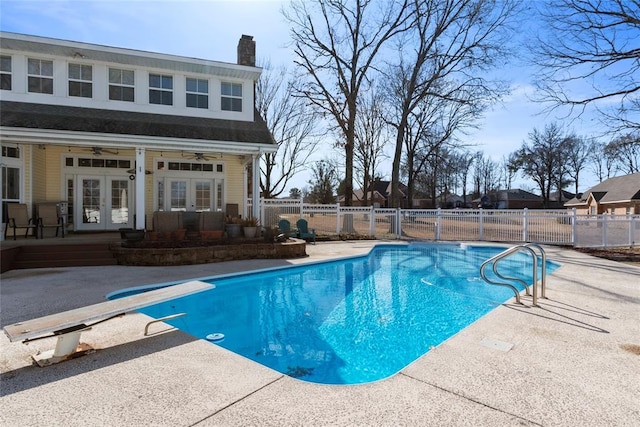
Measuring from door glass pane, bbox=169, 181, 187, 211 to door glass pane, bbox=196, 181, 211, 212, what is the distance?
486 millimetres

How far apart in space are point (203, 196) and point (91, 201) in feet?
12.6

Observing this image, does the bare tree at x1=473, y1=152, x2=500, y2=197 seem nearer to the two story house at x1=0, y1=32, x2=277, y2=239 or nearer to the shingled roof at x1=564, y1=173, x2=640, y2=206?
the shingled roof at x1=564, y1=173, x2=640, y2=206

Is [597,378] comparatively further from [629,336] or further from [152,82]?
[152,82]

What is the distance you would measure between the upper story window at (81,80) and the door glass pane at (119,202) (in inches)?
123

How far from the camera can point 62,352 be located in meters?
3.47

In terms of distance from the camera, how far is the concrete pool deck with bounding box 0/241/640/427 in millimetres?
2492

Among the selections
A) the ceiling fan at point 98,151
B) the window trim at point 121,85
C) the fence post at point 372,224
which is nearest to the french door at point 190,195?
the ceiling fan at point 98,151

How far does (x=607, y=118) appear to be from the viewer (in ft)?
46.2

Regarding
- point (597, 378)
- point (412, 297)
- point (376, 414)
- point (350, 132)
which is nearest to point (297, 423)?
point (376, 414)

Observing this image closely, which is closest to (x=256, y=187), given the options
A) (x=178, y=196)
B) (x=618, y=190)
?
(x=178, y=196)

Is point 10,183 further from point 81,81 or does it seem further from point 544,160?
point 544,160

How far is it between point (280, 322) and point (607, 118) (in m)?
16.0

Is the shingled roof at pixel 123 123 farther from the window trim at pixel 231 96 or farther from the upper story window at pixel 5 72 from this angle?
the upper story window at pixel 5 72

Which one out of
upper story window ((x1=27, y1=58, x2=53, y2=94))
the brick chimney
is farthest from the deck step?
the brick chimney
